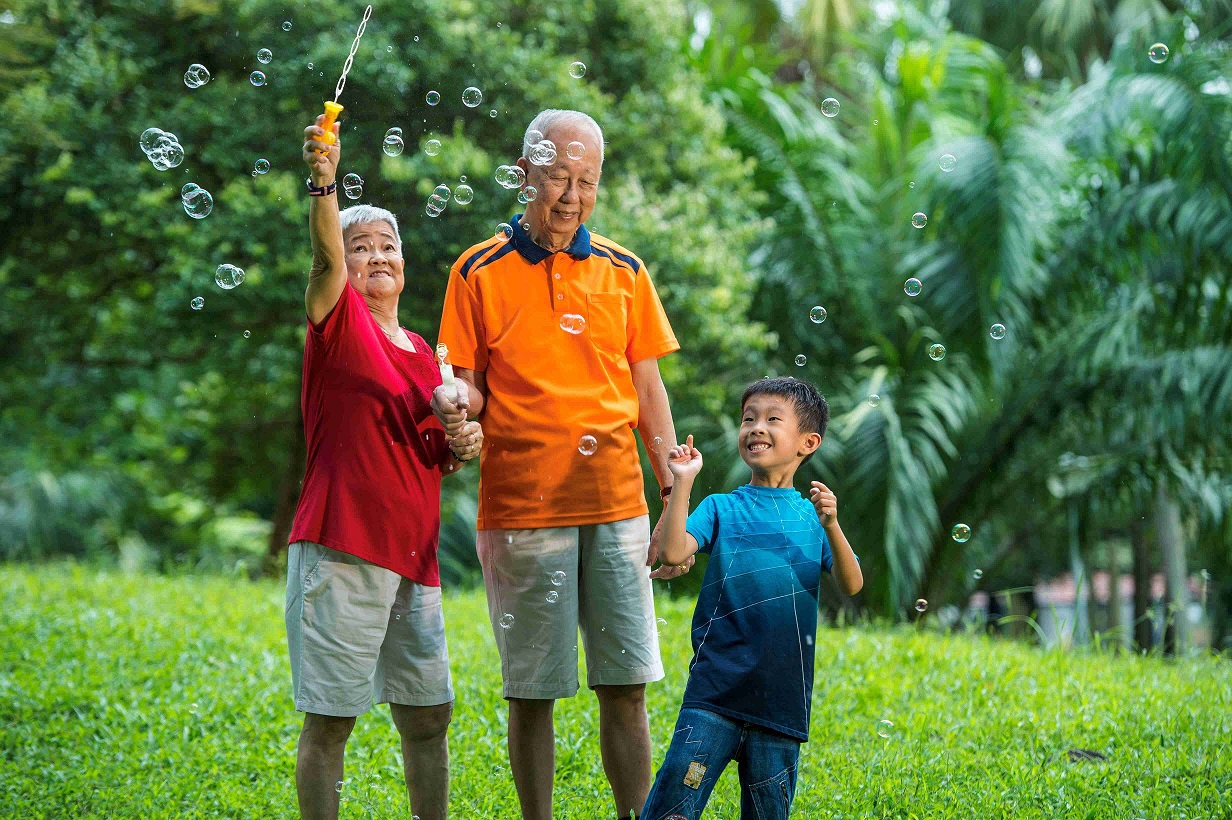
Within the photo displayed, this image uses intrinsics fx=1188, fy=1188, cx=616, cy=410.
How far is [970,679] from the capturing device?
4777 millimetres

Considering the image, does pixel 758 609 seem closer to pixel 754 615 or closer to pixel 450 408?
pixel 754 615

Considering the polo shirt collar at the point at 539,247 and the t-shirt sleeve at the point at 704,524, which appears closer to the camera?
the t-shirt sleeve at the point at 704,524

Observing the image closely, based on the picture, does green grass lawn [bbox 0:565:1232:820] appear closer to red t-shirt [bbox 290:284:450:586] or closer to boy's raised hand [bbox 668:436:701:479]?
red t-shirt [bbox 290:284:450:586]

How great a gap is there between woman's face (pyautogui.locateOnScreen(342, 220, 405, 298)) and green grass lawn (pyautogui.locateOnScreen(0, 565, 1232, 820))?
5.00 ft

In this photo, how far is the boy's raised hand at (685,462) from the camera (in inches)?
91.8

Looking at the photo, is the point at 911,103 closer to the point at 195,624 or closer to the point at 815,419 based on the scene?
the point at 195,624

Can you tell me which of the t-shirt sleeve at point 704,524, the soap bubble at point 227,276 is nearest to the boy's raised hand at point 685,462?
the t-shirt sleeve at point 704,524

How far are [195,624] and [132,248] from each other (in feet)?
12.4

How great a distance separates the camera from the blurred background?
7.00 meters

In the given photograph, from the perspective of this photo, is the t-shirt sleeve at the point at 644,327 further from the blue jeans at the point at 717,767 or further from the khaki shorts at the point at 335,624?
the blue jeans at the point at 717,767

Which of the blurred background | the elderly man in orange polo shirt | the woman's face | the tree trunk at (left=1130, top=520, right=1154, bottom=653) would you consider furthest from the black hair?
the tree trunk at (left=1130, top=520, right=1154, bottom=653)

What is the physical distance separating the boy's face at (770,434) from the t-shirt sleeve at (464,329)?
2.05ft

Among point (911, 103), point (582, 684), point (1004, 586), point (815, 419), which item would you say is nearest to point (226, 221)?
point (582, 684)

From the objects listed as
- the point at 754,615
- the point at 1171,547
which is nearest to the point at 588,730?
the point at 754,615
